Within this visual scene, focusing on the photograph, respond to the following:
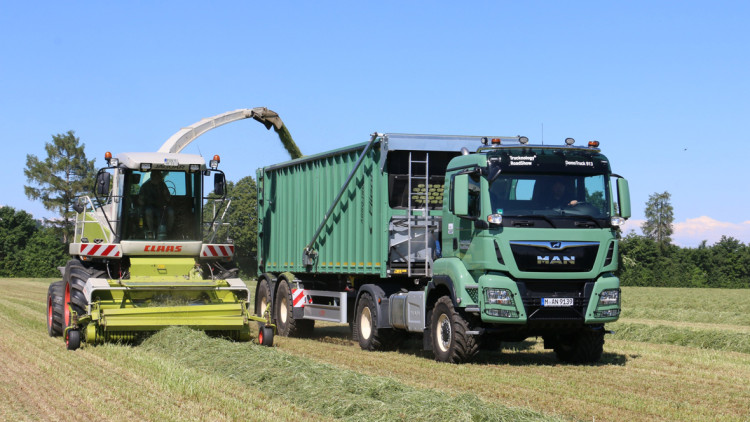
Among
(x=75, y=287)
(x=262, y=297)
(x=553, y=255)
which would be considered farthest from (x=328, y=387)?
(x=262, y=297)

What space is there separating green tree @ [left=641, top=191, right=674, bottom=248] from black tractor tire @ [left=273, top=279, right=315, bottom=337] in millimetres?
117002

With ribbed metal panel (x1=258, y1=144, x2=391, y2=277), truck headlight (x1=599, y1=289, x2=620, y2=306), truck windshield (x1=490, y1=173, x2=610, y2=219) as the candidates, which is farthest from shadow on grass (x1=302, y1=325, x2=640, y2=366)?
truck windshield (x1=490, y1=173, x2=610, y2=219)

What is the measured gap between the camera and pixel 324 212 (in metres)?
18.2

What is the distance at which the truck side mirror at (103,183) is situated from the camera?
15305 mm

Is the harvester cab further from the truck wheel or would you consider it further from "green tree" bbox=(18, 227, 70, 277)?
"green tree" bbox=(18, 227, 70, 277)

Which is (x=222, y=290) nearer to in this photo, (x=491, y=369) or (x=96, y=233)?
(x=96, y=233)

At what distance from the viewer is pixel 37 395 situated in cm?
978

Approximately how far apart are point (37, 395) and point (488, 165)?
21.8 feet

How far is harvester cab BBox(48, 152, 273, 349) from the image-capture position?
15000 millimetres

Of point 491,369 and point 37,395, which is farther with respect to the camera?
point 491,369

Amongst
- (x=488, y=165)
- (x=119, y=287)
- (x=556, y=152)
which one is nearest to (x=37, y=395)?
(x=119, y=287)

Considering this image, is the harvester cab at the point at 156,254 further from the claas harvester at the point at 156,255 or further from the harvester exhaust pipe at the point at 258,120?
the harvester exhaust pipe at the point at 258,120

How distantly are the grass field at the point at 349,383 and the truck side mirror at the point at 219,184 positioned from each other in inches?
122

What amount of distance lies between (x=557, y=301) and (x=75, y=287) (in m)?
8.33
